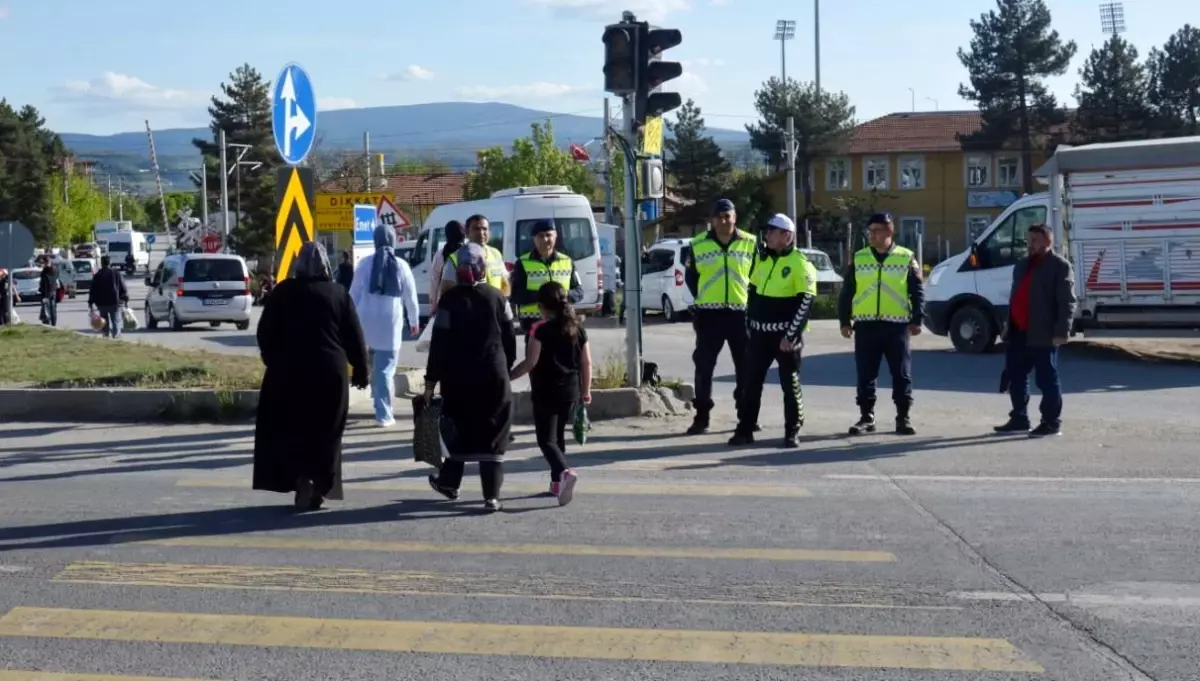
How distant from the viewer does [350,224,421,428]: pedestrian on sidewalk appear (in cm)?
1202

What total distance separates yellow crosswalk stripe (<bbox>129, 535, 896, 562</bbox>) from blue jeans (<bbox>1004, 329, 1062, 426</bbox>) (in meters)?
5.16

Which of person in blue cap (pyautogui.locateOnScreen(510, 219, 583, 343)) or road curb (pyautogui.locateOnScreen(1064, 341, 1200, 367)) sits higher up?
person in blue cap (pyautogui.locateOnScreen(510, 219, 583, 343))

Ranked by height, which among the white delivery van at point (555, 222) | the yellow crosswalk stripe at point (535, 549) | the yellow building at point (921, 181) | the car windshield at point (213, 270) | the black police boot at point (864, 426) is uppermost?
the yellow building at point (921, 181)

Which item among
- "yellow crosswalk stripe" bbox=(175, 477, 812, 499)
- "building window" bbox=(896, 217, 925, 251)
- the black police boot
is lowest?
"yellow crosswalk stripe" bbox=(175, 477, 812, 499)

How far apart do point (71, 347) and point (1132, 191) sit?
14.3 m

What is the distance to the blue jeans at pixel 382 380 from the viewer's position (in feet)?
40.1

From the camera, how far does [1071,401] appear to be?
15.8 m

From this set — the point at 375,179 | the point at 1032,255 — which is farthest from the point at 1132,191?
the point at 375,179

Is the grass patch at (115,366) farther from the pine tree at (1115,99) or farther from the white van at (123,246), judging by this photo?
the white van at (123,246)

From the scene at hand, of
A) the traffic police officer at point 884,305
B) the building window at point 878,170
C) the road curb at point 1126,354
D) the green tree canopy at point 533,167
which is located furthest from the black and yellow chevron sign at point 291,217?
the green tree canopy at point 533,167

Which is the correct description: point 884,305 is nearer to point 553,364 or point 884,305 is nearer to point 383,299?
point 553,364

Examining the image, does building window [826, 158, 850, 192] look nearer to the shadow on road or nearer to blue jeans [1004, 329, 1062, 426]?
the shadow on road

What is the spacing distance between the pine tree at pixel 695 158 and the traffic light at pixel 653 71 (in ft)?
205

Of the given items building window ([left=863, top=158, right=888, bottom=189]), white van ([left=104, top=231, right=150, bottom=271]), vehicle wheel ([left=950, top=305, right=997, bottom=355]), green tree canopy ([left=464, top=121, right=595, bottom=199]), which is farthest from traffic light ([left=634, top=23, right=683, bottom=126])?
white van ([left=104, top=231, right=150, bottom=271])
